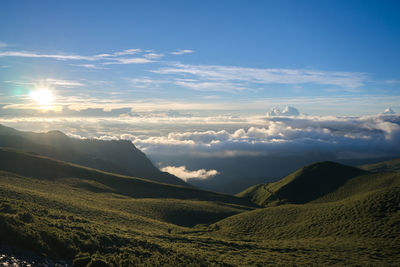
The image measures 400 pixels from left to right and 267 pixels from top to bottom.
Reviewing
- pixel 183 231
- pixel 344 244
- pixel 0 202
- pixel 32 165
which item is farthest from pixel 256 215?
pixel 32 165

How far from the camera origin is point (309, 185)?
122 meters

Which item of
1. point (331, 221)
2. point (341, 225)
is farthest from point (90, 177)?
point (341, 225)

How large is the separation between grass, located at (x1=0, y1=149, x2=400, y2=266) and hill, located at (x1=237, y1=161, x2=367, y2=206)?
22.4 meters

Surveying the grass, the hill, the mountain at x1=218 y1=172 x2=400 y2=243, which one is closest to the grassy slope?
the mountain at x1=218 y1=172 x2=400 y2=243

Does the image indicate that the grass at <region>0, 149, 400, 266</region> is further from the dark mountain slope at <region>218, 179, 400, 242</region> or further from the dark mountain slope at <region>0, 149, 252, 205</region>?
the dark mountain slope at <region>0, 149, 252, 205</region>

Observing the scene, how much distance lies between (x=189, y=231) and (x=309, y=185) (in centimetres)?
8949

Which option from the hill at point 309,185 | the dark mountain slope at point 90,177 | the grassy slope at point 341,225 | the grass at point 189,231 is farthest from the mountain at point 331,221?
the hill at point 309,185

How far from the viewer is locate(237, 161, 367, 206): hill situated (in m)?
112

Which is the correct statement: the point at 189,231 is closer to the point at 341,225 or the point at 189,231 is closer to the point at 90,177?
the point at 341,225

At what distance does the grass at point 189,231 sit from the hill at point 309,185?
2236cm

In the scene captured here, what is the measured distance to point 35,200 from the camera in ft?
140

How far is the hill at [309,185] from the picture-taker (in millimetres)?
111750

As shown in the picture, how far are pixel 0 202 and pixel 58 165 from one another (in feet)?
280

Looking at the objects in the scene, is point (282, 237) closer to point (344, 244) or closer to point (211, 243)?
point (344, 244)
